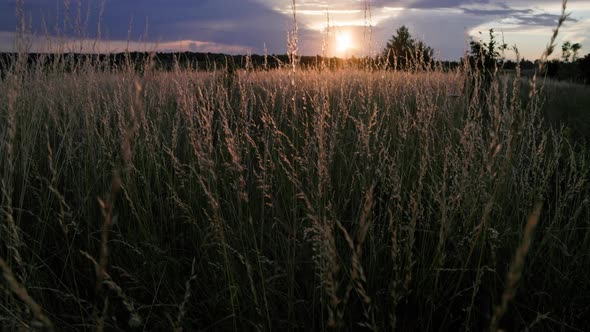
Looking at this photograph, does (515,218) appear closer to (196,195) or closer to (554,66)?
(196,195)

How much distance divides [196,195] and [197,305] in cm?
86

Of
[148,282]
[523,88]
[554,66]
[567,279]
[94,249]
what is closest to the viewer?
[567,279]

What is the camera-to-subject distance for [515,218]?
238cm

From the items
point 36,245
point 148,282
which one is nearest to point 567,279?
point 148,282

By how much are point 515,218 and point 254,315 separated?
1549 millimetres

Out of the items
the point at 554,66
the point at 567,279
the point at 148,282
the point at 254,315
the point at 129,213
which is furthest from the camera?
the point at 554,66

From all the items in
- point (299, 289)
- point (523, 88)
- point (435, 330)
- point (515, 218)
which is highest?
point (523, 88)

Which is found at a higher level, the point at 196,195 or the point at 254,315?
the point at 196,195

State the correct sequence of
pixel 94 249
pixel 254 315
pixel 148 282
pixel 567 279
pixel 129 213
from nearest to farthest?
1. pixel 254 315
2. pixel 567 279
3. pixel 148 282
4. pixel 94 249
5. pixel 129 213

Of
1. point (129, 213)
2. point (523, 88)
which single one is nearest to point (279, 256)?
point (129, 213)

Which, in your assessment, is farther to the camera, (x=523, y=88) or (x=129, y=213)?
(x=523, y=88)

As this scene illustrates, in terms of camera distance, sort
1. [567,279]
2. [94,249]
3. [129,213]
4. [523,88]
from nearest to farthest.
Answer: [567,279], [94,249], [129,213], [523,88]

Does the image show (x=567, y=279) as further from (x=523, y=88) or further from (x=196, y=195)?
(x=523, y=88)

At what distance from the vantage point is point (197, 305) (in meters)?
1.91
